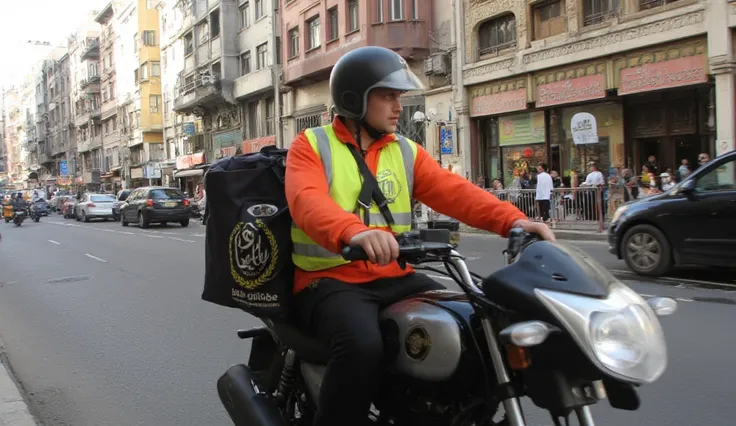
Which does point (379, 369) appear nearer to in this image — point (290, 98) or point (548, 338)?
point (548, 338)

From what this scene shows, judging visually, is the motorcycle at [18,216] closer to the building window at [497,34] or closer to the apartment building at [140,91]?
the building window at [497,34]

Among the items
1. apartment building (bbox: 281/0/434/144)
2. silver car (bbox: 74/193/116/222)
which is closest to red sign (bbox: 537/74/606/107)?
apartment building (bbox: 281/0/434/144)

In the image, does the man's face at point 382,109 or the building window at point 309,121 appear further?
the building window at point 309,121

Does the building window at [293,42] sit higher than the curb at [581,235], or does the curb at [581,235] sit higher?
the building window at [293,42]

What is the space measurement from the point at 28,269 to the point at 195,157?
35831 millimetres

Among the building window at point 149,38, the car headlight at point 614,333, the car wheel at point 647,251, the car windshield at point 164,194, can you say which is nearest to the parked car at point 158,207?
the car windshield at point 164,194

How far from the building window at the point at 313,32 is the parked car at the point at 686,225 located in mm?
25175

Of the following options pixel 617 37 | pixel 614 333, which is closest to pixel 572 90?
pixel 617 37

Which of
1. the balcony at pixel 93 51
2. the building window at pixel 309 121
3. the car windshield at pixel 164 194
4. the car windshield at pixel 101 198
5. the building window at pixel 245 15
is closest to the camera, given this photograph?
the car windshield at pixel 164 194

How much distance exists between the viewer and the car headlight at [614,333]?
172cm

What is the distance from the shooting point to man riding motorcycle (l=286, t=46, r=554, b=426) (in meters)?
2.33

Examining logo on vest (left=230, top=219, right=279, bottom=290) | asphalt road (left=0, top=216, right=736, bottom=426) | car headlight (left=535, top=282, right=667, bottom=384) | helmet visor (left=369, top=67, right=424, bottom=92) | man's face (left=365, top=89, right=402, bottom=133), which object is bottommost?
asphalt road (left=0, top=216, right=736, bottom=426)

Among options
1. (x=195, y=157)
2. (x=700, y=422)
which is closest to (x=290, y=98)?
(x=195, y=157)

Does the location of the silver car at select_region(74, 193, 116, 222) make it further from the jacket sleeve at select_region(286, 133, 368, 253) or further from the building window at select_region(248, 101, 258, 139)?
the jacket sleeve at select_region(286, 133, 368, 253)
